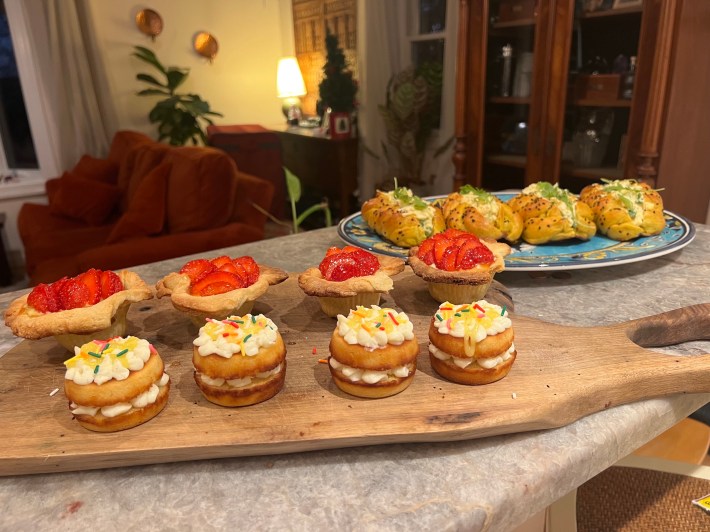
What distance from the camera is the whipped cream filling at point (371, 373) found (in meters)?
0.76

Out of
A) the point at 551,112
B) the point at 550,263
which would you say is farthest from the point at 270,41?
the point at 550,263

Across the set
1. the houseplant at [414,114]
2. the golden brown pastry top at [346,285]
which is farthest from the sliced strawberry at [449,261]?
the houseplant at [414,114]

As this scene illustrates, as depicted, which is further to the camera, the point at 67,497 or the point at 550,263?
the point at 550,263

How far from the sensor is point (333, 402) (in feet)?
2.52

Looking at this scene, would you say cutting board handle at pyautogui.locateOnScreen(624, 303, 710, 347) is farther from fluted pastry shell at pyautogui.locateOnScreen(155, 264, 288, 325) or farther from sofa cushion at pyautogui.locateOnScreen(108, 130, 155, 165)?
sofa cushion at pyautogui.locateOnScreen(108, 130, 155, 165)

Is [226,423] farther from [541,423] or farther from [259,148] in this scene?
[259,148]

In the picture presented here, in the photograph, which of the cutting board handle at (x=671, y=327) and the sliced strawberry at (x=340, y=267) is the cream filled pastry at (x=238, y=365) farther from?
the cutting board handle at (x=671, y=327)

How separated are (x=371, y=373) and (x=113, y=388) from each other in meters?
0.35

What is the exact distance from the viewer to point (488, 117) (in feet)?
10.1

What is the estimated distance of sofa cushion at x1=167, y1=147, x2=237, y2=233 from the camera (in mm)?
2912

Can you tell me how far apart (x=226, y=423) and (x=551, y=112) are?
8.18 ft

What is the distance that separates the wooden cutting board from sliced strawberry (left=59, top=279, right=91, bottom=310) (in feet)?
0.31

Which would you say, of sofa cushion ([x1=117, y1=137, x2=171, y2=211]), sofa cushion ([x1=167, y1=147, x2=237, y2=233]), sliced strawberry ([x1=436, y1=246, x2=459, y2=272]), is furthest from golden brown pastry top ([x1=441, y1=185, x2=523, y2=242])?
sofa cushion ([x1=117, y1=137, x2=171, y2=211])

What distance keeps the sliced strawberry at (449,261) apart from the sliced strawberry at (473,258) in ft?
0.04
